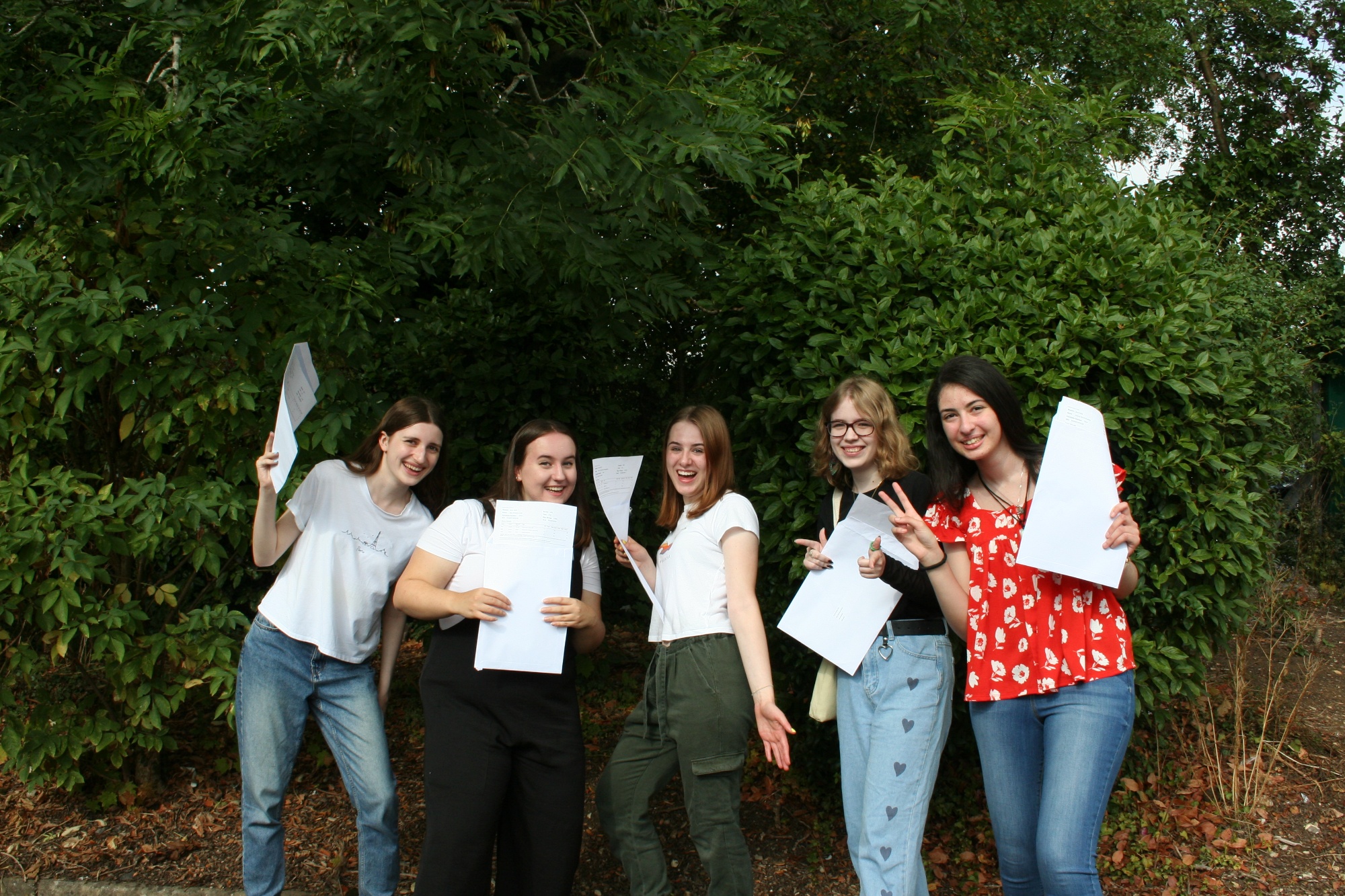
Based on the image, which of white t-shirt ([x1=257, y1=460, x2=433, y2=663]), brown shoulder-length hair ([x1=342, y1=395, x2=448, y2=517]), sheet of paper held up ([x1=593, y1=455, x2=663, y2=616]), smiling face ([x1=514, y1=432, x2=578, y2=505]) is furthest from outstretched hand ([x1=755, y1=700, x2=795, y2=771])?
brown shoulder-length hair ([x1=342, y1=395, x2=448, y2=517])

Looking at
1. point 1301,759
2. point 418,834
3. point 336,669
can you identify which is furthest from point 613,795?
point 1301,759

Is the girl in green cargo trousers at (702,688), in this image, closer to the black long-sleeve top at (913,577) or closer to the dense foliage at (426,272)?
the black long-sleeve top at (913,577)

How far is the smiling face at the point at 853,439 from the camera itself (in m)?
2.87

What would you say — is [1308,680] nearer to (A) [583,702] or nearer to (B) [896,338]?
(B) [896,338]

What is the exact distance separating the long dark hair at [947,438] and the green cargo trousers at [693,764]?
31.2 inches

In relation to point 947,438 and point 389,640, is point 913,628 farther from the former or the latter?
point 389,640

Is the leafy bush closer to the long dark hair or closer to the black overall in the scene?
the long dark hair

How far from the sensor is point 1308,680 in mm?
4844

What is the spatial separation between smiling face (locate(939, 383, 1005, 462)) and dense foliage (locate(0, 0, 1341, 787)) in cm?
75

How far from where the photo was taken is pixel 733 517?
2957 mm

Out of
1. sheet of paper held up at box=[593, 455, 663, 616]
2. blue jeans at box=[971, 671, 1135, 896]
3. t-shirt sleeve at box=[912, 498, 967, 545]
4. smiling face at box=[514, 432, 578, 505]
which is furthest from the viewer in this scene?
sheet of paper held up at box=[593, 455, 663, 616]

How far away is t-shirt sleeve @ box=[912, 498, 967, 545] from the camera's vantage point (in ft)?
9.02

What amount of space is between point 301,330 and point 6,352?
118cm

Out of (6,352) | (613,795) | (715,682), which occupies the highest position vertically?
(6,352)
